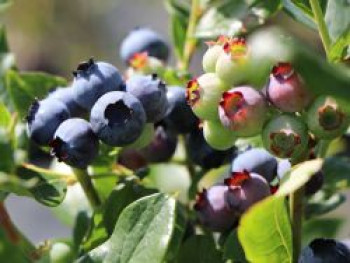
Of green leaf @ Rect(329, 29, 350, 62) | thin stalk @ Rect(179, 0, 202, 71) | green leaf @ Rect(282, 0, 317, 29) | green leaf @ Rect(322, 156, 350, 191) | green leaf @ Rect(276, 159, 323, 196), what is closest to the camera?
green leaf @ Rect(276, 159, 323, 196)

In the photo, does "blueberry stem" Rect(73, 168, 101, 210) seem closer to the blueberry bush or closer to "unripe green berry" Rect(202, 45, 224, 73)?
the blueberry bush

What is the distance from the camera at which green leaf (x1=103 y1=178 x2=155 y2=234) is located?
3.69 ft

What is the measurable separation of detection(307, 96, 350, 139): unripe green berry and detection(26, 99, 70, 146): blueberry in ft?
1.23

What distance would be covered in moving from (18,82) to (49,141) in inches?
8.7

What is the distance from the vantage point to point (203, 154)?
4.05 feet

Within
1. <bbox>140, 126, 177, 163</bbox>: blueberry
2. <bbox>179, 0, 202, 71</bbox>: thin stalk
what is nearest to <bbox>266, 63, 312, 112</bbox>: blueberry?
<bbox>140, 126, 177, 163</bbox>: blueberry

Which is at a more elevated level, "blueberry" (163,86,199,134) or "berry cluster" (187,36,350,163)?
"berry cluster" (187,36,350,163)

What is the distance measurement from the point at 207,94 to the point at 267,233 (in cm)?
18

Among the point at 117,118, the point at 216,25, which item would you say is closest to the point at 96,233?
the point at 117,118

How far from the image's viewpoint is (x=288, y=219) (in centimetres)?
92

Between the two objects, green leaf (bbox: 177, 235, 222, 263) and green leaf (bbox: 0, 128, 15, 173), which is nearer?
green leaf (bbox: 0, 128, 15, 173)

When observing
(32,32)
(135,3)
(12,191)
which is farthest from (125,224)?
(135,3)

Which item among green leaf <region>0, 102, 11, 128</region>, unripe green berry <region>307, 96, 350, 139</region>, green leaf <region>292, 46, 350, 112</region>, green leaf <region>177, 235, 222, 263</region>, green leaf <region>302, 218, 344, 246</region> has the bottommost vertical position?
green leaf <region>302, 218, 344, 246</region>

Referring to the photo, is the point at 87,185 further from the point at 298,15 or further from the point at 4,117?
the point at 298,15
